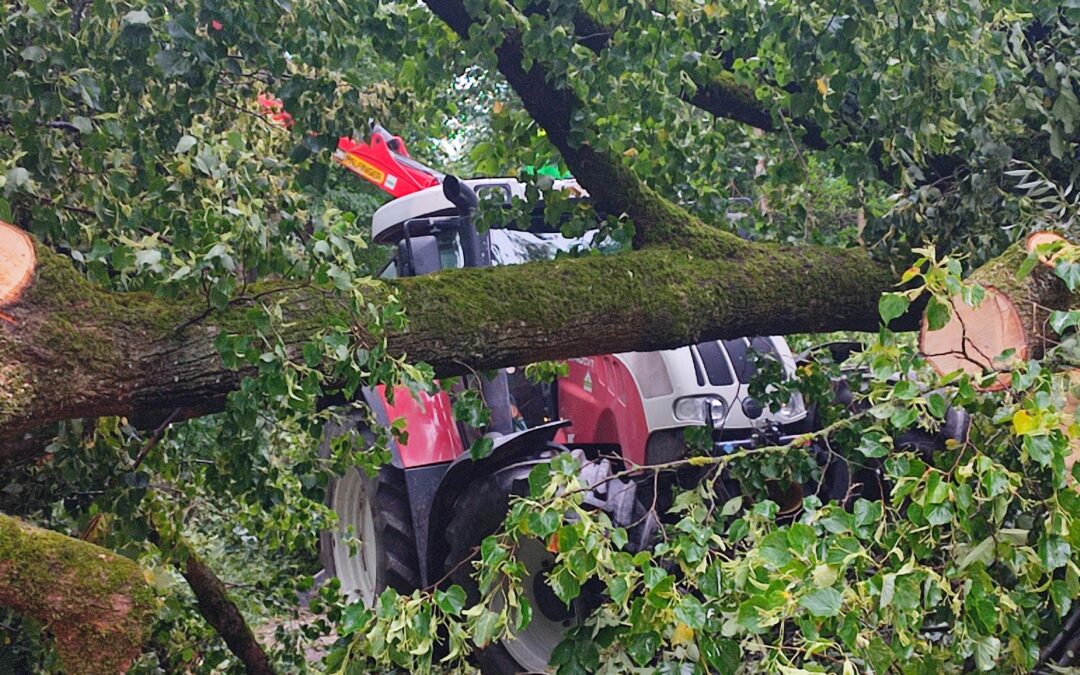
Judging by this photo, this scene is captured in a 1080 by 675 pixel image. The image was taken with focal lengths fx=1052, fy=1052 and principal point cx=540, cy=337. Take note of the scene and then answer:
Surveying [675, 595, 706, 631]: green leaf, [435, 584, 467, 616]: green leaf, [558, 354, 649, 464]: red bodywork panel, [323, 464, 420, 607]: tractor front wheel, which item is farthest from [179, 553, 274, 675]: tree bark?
[675, 595, 706, 631]: green leaf

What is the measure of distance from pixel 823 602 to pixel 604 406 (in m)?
3.30

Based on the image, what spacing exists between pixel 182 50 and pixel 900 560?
216 cm

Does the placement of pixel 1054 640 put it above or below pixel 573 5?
below

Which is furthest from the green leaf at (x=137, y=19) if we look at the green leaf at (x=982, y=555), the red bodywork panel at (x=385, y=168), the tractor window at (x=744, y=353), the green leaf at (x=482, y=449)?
the red bodywork panel at (x=385, y=168)

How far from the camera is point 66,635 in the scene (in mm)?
2000

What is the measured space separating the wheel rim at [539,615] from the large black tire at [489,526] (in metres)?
0.01

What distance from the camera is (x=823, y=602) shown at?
1756 mm

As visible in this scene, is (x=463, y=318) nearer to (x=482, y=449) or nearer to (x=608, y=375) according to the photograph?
(x=482, y=449)

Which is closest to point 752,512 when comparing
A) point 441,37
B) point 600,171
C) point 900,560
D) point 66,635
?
point 900,560

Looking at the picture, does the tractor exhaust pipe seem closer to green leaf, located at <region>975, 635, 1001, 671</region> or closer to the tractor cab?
the tractor cab

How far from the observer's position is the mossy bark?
1.99 m

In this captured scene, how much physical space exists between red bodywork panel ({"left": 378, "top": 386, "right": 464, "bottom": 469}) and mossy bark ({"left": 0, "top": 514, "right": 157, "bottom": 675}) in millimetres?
2790

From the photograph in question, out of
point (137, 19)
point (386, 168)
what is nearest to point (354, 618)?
point (137, 19)

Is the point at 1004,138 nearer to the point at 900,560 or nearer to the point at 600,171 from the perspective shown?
the point at 600,171
